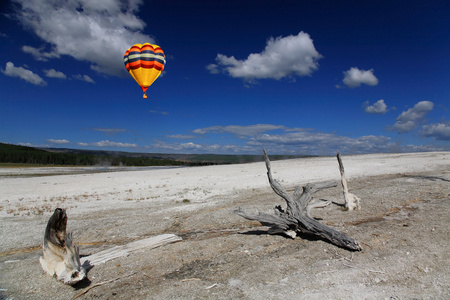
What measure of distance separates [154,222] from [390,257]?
8.59 meters

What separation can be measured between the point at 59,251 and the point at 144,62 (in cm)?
1852

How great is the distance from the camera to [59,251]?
6.11 m

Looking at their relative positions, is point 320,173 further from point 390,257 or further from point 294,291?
point 294,291

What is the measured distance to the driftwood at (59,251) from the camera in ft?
19.5

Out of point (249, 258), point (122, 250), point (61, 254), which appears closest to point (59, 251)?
point (61, 254)

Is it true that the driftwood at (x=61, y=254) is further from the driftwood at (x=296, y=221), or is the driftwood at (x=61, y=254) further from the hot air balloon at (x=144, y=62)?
the hot air balloon at (x=144, y=62)

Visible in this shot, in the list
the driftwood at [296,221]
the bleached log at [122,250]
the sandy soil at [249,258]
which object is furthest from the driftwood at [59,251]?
the driftwood at [296,221]

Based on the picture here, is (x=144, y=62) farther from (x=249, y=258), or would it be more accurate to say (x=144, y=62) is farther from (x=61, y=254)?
(x=249, y=258)

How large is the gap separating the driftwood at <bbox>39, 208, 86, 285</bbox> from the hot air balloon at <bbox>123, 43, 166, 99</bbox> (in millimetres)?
17831

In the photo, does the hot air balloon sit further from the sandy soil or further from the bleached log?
the bleached log

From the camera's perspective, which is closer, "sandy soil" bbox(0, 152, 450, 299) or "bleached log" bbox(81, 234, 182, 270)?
"sandy soil" bbox(0, 152, 450, 299)

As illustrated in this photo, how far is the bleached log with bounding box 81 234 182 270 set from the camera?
6926mm

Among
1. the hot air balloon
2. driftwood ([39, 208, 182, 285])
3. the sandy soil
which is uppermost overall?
the hot air balloon

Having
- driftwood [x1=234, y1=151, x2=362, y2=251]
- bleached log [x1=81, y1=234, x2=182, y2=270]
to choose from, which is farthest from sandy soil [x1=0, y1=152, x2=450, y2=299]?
driftwood [x1=234, y1=151, x2=362, y2=251]
